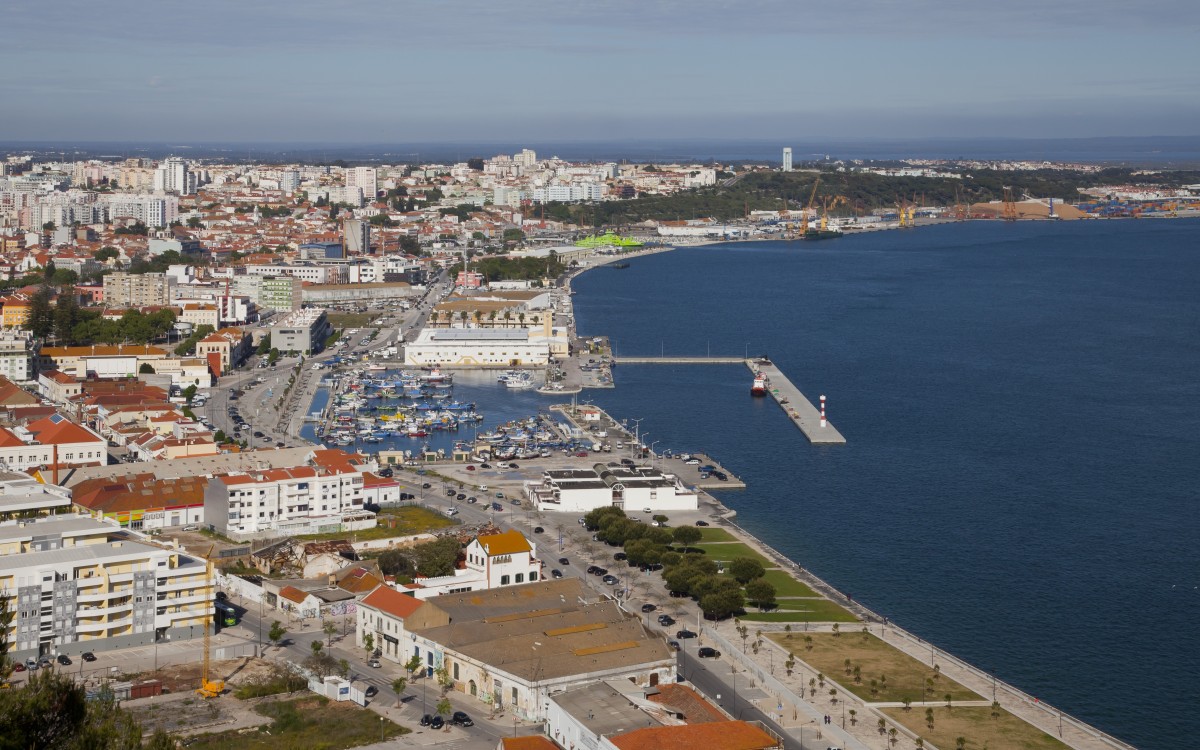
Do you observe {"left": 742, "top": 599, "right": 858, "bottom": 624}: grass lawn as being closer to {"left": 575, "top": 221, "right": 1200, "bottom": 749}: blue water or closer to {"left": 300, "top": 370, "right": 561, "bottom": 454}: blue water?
{"left": 575, "top": 221, "right": 1200, "bottom": 749}: blue water

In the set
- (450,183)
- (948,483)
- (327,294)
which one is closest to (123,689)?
(948,483)

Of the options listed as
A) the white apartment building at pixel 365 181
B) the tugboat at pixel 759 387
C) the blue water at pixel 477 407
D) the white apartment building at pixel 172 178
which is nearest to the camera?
the blue water at pixel 477 407

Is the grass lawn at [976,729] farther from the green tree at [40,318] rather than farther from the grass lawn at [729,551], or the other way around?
the green tree at [40,318]

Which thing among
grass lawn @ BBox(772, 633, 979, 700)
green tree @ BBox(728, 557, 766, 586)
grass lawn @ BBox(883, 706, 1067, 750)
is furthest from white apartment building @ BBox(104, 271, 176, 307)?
grass lawn @ BBox(883, 706, 1067, 750)

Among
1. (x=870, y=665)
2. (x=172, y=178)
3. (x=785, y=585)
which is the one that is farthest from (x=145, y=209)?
(x=870, y=665)

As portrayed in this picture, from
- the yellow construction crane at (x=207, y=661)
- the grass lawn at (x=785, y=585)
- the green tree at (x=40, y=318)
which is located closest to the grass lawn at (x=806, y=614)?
the grass lawn at (x=785, y=585)

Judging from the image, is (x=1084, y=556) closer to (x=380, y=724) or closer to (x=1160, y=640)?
(x=1160, y=640)
